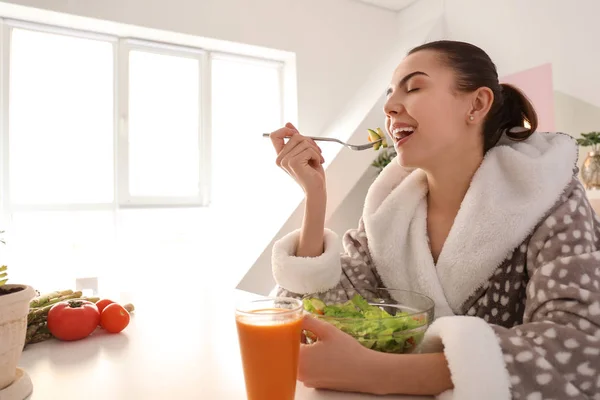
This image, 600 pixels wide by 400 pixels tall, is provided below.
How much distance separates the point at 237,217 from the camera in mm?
3967

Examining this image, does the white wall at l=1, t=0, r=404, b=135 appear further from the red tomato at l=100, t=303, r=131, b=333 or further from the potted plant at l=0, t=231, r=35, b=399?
the potted plant at l=0, t=231, r=35, b=399

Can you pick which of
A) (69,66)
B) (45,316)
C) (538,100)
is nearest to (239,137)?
(69,66)

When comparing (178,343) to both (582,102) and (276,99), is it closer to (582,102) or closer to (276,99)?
(582,102)

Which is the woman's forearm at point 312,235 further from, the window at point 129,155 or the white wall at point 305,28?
the white wall at point 305,28

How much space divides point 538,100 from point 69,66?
3475mm

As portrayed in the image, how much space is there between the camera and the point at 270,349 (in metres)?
0.55

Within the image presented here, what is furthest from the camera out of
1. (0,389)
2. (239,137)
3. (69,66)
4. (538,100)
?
(239,137)

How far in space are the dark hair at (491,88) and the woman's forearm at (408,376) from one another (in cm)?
70

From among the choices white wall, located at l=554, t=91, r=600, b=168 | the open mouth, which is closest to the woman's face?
the open mouth

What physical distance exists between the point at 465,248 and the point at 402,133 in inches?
13.1

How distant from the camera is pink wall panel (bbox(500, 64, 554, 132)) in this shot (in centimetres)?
297

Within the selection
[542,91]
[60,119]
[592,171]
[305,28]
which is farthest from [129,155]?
[592,171]

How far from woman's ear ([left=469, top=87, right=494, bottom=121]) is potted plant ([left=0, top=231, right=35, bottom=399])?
1.03 meters

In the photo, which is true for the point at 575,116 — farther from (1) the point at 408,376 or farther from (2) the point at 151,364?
(2) the point at 151,364
